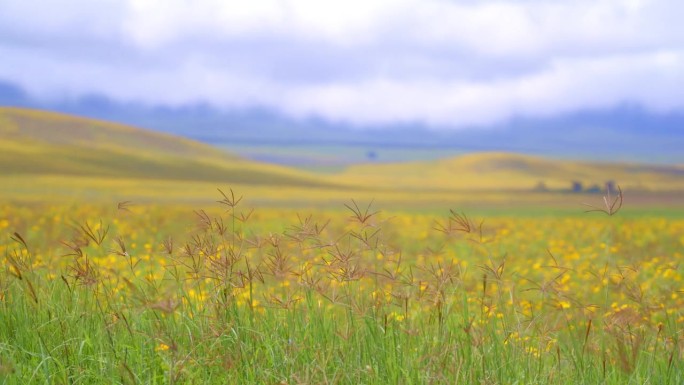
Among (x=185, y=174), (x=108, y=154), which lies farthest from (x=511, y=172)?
(x=108, y=154)

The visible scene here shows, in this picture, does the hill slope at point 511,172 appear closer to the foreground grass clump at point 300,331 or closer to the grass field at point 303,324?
the grass field at point 303,324

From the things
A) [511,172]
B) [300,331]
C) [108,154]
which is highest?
[300,331]

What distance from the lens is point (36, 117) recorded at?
50.2 meters

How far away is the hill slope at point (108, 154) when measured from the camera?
127ft

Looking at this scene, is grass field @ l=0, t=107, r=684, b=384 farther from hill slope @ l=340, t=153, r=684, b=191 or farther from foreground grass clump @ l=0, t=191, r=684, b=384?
hill slope @ l=340, t=153, r=684, b=191

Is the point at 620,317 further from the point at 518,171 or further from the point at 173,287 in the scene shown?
the point at 518,171

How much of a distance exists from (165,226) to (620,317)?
14.0 m

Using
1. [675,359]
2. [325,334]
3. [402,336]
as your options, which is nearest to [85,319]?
[325,334]

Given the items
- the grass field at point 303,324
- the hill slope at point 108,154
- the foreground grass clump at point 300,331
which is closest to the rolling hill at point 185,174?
the hill slope at point 108,154

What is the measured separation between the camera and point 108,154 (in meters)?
45.8

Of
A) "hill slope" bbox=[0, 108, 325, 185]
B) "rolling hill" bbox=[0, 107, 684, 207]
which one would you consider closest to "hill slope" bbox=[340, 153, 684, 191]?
"rolling hill" bbox=[0, 107, 684, 207]

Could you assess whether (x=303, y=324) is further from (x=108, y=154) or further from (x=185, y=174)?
(x=108, y=154)

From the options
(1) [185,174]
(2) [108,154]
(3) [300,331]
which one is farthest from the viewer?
(2) [108,154]

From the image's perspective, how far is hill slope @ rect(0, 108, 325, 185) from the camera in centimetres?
3856
